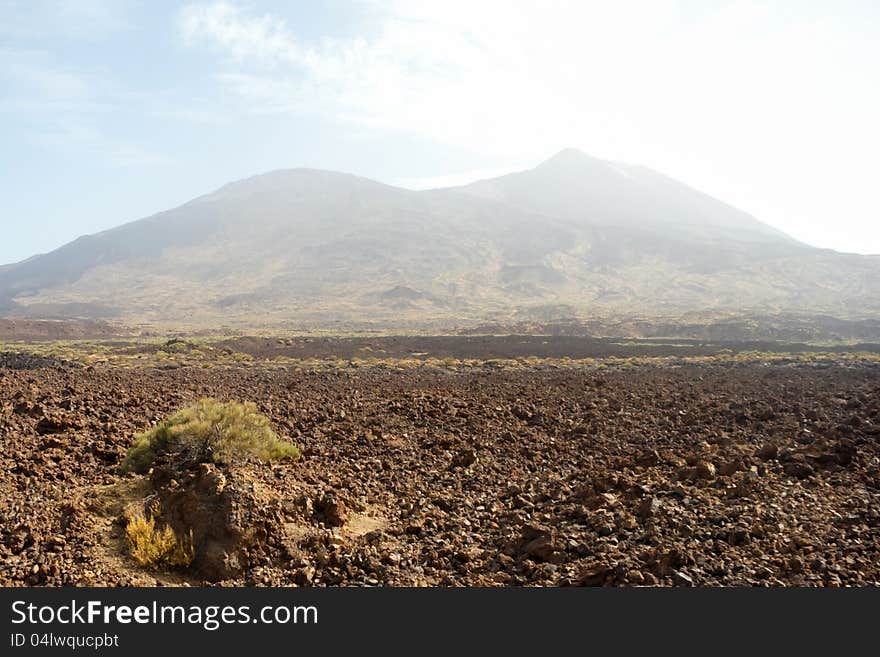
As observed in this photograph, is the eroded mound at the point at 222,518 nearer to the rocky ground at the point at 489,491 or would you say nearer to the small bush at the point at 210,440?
the rocky ground at the point at 489,491

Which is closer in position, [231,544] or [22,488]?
[231,544]

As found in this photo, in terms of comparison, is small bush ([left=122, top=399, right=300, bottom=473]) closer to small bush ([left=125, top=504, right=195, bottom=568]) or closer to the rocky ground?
the rocky ground

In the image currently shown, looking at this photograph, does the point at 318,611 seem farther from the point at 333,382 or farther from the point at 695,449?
the point at 333,382

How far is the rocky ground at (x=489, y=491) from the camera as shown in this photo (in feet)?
20.3

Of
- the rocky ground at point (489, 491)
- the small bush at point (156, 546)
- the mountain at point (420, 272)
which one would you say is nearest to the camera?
the rocky ground at point (489, 491)

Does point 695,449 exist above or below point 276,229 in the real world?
below

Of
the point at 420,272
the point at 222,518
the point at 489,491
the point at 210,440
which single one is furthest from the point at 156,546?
the point at 420,272

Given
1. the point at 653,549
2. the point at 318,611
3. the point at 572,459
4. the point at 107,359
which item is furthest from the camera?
the point at 107,359

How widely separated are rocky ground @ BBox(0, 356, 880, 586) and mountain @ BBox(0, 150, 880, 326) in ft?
229

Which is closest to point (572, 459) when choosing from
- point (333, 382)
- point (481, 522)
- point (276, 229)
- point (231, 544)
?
point (481, 522)

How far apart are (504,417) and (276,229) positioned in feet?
582

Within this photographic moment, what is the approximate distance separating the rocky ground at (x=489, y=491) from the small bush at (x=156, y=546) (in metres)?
0.13

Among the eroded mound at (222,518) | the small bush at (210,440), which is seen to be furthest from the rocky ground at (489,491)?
the small bush at (210,440)

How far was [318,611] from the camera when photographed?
16.1 feet
